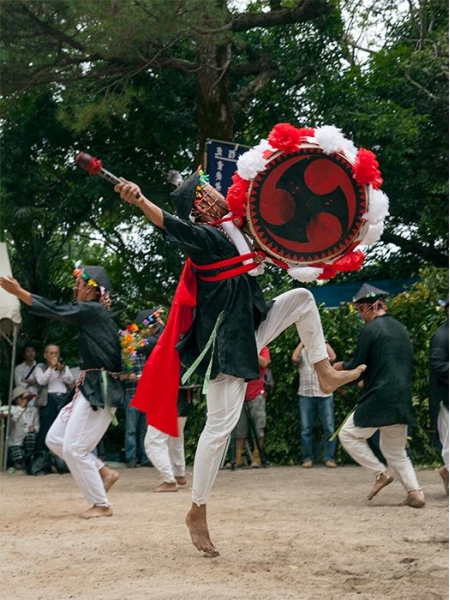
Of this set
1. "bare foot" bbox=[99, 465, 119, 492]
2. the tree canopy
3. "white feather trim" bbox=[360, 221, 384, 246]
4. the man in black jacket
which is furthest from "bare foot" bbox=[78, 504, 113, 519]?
the tree canopy

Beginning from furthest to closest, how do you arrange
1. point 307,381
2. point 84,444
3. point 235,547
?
point 307,381
point 84,444
point 235,547

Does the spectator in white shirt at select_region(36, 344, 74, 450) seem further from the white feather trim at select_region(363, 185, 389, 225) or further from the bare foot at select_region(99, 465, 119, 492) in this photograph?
the white feather trim at select_region(363, 185, 389, 225)

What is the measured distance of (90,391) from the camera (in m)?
8.87

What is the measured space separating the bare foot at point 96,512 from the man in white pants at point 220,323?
243 centimetres

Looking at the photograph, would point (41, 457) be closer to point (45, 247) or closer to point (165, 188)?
point (45, 247)

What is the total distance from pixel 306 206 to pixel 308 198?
0.05 metres

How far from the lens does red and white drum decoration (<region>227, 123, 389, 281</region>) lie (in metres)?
6.38

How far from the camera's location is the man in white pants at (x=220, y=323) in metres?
6.55

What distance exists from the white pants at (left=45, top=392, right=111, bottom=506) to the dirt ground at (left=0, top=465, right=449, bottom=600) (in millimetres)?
324

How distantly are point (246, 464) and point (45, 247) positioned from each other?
5022 mm

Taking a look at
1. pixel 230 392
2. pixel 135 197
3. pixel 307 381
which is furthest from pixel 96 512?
pixel 307 381

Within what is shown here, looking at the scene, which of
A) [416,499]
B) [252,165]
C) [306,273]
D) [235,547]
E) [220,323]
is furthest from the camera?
[416,499]

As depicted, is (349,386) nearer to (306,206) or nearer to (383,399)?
(383,399)

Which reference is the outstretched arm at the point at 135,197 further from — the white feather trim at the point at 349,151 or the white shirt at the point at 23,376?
the white shirt at the point at 23,376
